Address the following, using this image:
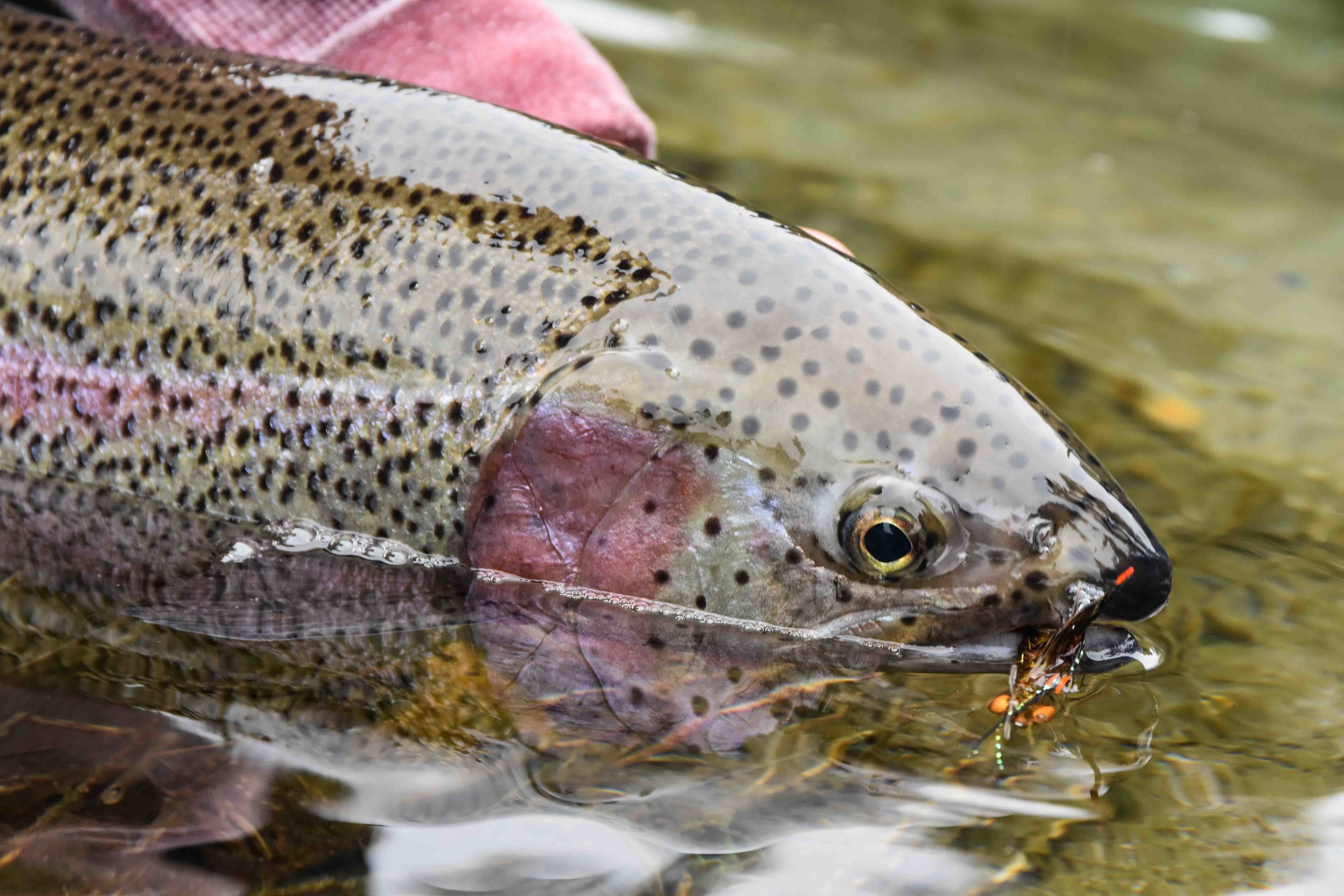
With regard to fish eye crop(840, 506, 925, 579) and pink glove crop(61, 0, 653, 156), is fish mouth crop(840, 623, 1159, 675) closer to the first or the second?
fish eye crop(840, 506, 925, 579)

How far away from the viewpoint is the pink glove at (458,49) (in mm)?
3436

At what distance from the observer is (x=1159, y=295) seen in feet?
15.8

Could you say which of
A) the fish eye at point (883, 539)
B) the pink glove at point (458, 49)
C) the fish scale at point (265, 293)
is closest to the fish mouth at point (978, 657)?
the fish eye at point (883, 539)

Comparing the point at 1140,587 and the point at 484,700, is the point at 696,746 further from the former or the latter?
the point at 1140,587

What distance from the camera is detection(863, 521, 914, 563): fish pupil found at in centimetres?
236

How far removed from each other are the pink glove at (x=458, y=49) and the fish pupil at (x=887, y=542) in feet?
5.06

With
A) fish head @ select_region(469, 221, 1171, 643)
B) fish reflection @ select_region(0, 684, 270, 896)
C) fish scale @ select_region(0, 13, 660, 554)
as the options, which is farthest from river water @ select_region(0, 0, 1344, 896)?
fish scale @ select_region(0, 13, 660, 554)

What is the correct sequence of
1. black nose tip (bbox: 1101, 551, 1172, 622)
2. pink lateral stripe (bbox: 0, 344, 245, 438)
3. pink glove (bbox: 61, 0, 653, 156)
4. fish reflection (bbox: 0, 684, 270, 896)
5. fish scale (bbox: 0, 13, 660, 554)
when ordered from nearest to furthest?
1. fish reflection (bbox: 0, 684, 270, 896)
2. black nose tip (bbox: 1101, 551, 1172, 622)
3. fish scale (bbox: 0, 13, 660, 554)
4. pink lateral stripe (bbox: 0, 344, 245, 438)
5. pink glove (bbox: 61, 0, 653, 156)

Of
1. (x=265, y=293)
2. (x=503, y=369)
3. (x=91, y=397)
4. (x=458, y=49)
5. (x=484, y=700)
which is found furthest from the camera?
(x=458, y=49)

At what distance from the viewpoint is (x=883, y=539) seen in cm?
237

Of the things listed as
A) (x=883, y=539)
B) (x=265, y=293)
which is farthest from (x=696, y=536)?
(x=265, y=293)

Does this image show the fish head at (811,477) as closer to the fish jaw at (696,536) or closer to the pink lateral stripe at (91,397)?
the fish jaw at (696,536)

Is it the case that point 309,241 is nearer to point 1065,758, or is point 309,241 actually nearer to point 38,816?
point 38,816

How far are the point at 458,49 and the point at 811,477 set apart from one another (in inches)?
69.0
